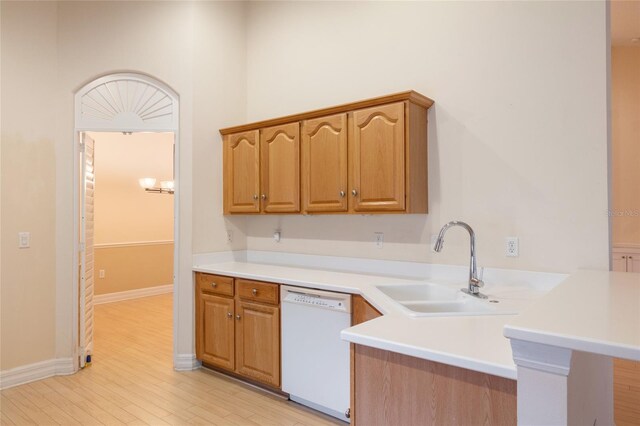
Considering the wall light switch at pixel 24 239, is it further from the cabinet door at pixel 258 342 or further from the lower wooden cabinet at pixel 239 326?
the cabinet door at pixel 258 342

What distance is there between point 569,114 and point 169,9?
10.7 ft

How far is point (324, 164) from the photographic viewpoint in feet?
9.71

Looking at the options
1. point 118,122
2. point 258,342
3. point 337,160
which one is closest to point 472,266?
point 337,160

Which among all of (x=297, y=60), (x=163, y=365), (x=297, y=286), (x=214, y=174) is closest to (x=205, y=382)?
(x=163, y=365)

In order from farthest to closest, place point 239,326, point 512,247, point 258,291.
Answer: point 239,326 < point 258,291 < point 512,247

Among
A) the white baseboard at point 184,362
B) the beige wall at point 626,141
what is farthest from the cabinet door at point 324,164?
the beige wall at point 626,141

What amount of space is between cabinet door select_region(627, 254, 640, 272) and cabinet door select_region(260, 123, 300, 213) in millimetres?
3635

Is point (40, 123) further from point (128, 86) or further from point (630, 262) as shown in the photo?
point (630, 262)

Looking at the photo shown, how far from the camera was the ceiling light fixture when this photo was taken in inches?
236

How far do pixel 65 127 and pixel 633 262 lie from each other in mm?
5652

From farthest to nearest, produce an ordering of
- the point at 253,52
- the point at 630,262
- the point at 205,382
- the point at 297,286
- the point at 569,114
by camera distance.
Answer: the point at 630,262 → the point at 253,52 → the point at 205,382 → the point at 297,286 → the point at 569,114

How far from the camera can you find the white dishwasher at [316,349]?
245 cm

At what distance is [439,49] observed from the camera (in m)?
2.75

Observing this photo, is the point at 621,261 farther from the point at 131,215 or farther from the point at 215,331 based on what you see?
the point at 131,215
